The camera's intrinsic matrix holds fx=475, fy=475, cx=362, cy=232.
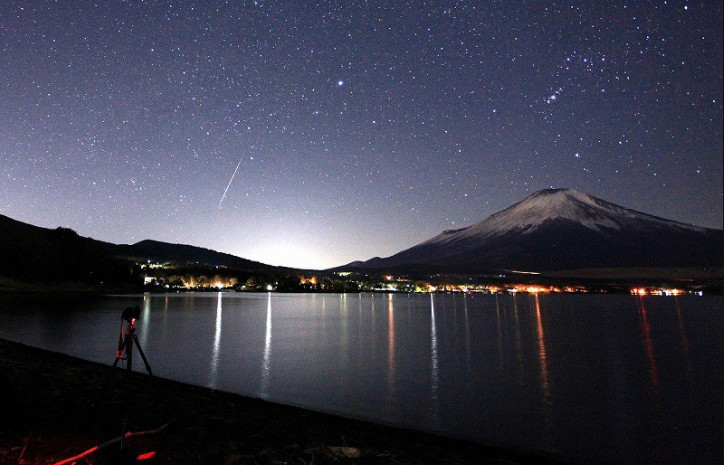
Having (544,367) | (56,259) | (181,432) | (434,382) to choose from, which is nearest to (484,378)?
(434,382)

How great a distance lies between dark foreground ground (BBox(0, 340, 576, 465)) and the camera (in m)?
6.35

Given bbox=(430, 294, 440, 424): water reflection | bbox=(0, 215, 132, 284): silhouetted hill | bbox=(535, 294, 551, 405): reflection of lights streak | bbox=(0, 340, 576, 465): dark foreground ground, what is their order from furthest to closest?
1. bbox=(0, 215, 132, 284): silhouetted hill
2. bbox=(535, 294, 551, 405): reflection of lights streak
3. bbox=(430, 294, 440, 424): water reflection
4. bbox=(0, 340, 576, 465): dark foreground ground

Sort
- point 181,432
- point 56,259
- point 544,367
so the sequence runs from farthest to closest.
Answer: point 56,259
point 544,367
point 181,432

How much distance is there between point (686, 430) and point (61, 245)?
135535 millimetres

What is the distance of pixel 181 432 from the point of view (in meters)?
7.90

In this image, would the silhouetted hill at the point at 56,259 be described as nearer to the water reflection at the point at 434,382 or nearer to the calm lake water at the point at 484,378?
the calm lake water at the point at 484,378

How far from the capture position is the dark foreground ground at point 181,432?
6352mm

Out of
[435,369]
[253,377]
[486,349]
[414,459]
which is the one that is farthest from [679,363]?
[414,459]

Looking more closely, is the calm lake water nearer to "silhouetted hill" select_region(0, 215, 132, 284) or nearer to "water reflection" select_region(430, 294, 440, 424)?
"water reflection" select_region(430, 294, 440, 424)

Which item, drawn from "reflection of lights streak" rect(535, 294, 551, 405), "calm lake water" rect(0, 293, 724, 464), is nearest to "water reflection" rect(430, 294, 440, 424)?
"calm lake water" rect(0, 293, 724, 464)

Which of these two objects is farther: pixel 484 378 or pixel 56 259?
pixel 56 259

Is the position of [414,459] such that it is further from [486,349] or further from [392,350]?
[486,349]

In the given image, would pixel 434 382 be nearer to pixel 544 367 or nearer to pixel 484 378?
pixel 484 378

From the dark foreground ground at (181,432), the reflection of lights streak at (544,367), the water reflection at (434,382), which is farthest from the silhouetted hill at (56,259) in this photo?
the dark foreground ground at (181,432)
